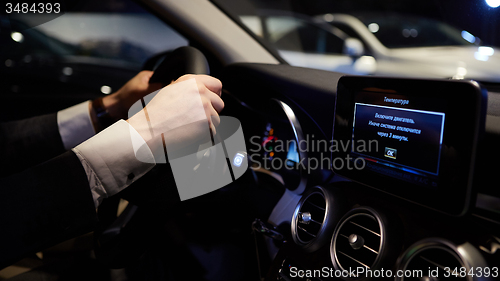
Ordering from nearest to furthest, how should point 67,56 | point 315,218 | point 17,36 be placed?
point 315,218 → point 17,36 → point 67,56

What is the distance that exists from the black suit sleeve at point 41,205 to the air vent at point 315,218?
1.91 feet

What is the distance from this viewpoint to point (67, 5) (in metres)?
1.77

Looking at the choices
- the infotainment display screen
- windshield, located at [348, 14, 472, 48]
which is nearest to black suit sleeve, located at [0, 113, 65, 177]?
the infotainment display screen

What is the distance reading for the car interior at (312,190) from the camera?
70 centimetres

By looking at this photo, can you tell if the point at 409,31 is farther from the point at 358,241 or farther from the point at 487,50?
the point at 358,241

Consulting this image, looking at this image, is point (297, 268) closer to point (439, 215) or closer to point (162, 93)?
point (439, 215)

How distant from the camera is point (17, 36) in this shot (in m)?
2.57

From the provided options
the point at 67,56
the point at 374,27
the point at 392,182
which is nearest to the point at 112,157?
the point at 392,182

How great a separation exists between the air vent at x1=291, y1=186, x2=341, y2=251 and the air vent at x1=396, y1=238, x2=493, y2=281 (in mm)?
214

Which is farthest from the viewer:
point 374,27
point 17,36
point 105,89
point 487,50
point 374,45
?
point 374,27

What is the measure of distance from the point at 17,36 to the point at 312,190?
2.61 meters

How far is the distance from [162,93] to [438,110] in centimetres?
64

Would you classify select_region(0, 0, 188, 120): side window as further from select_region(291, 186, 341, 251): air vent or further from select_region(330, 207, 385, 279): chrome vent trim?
select_region(330, 207, 385, 279): chrome vent trim

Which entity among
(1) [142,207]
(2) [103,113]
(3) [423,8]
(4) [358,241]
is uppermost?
(3) [423,8]
